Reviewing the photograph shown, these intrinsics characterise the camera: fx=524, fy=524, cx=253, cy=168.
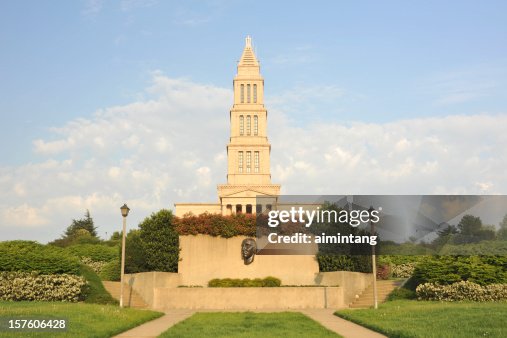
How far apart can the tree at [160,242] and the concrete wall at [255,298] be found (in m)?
4.47

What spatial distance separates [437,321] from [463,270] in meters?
11.3

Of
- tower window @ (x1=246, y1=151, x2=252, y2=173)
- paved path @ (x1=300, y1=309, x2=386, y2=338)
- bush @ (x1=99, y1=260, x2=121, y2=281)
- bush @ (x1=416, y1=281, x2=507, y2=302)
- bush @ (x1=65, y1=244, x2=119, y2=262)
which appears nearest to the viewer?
paved path @ (x1=300, y1=309, x2=386, y2=338)

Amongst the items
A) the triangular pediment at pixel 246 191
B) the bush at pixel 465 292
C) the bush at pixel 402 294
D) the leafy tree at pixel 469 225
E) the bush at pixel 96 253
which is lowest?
the bush at pixel 402 294

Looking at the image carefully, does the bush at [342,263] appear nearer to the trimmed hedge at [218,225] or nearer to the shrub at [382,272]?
the shrub at [382,272]

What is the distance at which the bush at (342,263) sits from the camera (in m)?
33.8

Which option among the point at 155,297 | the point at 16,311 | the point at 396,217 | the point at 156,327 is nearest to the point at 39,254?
the point at 155,297

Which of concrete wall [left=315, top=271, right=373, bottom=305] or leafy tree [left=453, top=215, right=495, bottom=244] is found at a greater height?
leafy tree [left=453, top=215, right=495, bottom=244]

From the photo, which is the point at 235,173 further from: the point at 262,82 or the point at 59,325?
the point at 59,325

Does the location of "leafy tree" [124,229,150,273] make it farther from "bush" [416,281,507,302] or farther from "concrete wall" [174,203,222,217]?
"concrete wall" [174,203,222,217]

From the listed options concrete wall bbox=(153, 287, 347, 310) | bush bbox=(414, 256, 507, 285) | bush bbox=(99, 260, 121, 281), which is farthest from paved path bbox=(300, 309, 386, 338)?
bush bbox=(99, 260, 121, 281)

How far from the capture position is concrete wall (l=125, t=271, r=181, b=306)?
31.5 meters

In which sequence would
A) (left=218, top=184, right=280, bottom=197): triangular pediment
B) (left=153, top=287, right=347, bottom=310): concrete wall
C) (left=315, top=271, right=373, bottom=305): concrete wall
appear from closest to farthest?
(left=153, top=287, right=347, bottom=310): concrete wall → (left=315, top=271, right=373, bottom=305): concrete wall → (left=218, top=184, right=280, bottom=197): triangular pediment

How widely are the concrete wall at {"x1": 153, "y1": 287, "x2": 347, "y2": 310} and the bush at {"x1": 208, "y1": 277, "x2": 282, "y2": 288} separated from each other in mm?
2426

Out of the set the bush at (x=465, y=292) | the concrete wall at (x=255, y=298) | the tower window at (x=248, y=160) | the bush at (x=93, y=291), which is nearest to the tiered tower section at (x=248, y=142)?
the tower window at (x=248, y=160)
